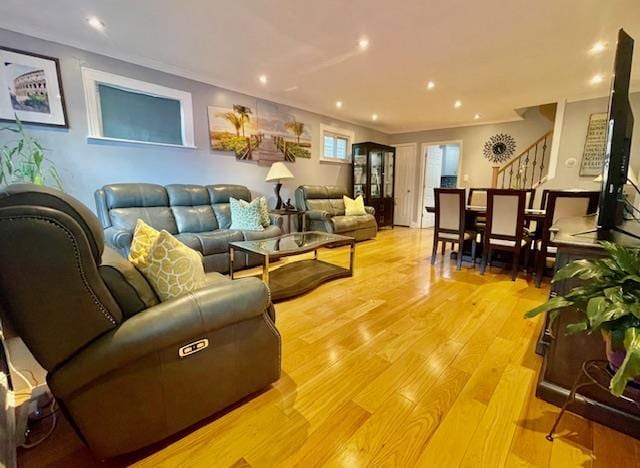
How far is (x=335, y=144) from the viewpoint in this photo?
20.1 ft

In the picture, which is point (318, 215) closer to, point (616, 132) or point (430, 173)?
point (616, 132)

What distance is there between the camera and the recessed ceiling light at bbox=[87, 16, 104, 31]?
2.57 metres

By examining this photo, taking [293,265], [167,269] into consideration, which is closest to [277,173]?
[293,265]

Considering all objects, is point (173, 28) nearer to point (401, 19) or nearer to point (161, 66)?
point (161, 66)

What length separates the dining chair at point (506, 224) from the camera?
10.5 feet

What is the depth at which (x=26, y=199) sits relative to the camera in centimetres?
86

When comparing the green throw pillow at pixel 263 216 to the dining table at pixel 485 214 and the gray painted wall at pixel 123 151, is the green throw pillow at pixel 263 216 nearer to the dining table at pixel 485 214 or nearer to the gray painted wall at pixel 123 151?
the gray painted wall at pixel 123 151

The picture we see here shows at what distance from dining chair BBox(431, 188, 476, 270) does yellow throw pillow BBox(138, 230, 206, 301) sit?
328 centimetres

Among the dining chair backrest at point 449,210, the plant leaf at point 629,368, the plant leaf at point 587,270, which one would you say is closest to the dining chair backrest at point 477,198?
the dining chair backrest at point 449,210

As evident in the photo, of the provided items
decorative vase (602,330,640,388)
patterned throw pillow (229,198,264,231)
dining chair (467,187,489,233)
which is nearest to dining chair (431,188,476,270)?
dining chair (467,187,489,233)

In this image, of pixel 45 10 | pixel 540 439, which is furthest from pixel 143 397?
pixel 45 10

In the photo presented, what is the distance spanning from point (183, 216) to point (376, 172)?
4444 mm

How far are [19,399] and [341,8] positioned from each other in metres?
3.21

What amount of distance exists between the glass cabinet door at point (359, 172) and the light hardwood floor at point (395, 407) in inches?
168
